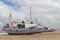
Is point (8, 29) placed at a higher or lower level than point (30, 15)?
lower

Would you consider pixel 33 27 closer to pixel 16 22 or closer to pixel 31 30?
pixel 31 30

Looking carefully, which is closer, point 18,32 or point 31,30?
point 18,32

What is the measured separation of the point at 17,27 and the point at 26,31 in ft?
12.2

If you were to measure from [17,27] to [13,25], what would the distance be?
107 inches

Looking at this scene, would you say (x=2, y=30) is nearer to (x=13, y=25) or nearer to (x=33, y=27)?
(x=13, y=25)

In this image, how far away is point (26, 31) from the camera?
63125mm

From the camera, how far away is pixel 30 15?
6625 cm

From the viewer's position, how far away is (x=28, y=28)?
2530 inches

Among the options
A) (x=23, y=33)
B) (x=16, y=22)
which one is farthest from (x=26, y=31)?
(x=16, y=22)

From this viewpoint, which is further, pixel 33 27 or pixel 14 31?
pixel 33 27

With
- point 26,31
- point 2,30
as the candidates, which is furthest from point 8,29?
point 26,31

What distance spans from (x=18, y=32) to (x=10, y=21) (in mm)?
6072

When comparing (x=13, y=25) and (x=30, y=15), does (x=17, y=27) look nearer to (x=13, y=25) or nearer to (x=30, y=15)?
(x=13, y=25)

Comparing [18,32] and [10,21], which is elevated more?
[10,21]
